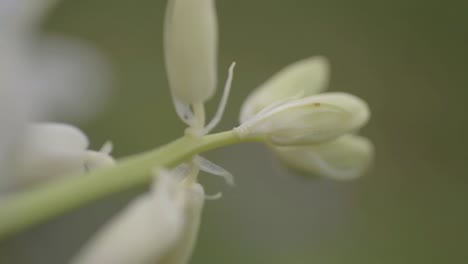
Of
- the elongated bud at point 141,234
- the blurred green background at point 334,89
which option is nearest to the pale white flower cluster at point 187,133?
the elongated bud at point 141,234

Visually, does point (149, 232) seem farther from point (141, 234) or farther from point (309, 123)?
point (309, 123)

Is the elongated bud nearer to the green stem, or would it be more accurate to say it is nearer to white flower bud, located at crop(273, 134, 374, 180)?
the green stem

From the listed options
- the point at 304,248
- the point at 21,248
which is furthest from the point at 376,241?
the point at 21,248

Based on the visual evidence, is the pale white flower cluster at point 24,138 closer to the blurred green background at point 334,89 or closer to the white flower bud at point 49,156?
the white flower bud at point 49,156

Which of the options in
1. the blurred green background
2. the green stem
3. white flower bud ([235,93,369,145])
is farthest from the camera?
the blurred green background

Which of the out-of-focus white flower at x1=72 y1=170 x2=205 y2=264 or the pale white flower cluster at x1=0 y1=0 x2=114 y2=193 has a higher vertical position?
the pale white flower cluster at x1=0 y1=0 x2=114 y2=193

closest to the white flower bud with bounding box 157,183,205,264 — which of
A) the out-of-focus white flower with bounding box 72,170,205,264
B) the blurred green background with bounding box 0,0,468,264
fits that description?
the out-of-focus white flower with bounding box 72,170,205,264
